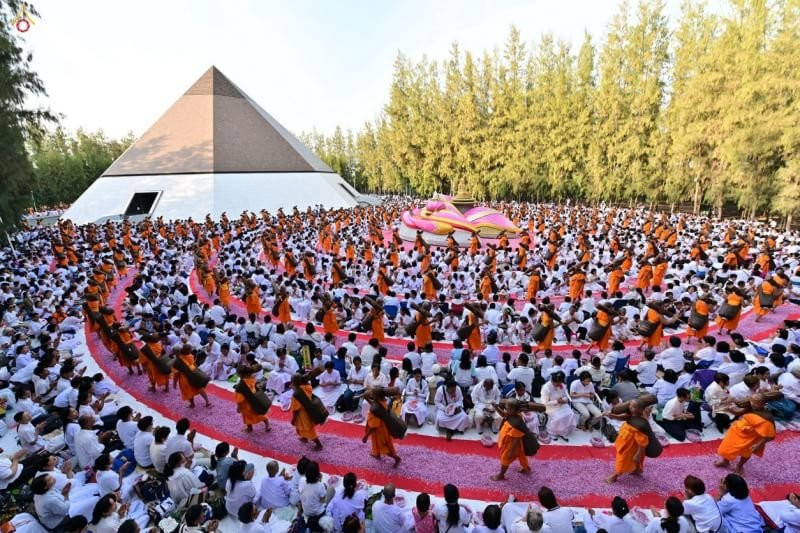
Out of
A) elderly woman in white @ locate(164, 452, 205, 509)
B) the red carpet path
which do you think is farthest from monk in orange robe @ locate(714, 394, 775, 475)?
elderly woman in white @ locate(164, 452, 205, 509)

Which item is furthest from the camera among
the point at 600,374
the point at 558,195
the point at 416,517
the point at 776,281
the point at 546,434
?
the point at 558,195

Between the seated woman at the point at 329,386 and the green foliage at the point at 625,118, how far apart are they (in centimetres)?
2164

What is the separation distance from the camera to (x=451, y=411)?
18.0ft

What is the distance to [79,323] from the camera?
32.0 ft

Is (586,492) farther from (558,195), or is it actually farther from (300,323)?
(558,195)

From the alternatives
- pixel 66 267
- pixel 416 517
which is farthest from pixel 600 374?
pixel 66 267

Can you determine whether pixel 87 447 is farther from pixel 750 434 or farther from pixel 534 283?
pixel 534 283

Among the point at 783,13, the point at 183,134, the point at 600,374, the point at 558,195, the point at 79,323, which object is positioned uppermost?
the point at 783,13

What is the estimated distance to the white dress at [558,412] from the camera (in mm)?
5297

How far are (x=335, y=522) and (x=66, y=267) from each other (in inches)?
575

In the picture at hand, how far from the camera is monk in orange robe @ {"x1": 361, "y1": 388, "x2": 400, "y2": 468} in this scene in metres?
4.75

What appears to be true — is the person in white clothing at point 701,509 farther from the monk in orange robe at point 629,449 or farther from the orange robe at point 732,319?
the orange robe at point 732,319

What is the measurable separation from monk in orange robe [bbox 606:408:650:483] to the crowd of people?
2 cm

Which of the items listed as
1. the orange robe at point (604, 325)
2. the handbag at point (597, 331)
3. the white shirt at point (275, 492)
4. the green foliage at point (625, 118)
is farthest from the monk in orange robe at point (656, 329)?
the green foliage at point (625, 118)
